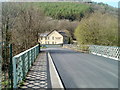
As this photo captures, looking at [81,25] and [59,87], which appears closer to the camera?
[59,87]

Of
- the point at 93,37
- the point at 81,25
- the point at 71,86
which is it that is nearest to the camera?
the point at 71,86

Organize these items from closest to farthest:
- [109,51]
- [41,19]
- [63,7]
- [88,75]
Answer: [88,75]
[63,7]
[109,51]
[41,19]

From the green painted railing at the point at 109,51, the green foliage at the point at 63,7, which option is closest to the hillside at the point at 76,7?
the green foliage at the point at 63,7

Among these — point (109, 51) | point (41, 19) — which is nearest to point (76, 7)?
point (109, 51)

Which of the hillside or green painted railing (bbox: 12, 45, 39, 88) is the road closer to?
green painted railing (bbox: 12, 45, 39, 88)

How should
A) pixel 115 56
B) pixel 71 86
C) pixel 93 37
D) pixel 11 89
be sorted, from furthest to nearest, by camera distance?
pixel 93 37, pixel 115 56, pixel 71 86, pixel 11 89

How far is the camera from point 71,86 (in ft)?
9.87

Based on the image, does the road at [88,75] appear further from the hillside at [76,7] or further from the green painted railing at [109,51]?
the green painted railing at [109,51]

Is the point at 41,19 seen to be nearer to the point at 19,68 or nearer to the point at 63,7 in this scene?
the point at 63,7

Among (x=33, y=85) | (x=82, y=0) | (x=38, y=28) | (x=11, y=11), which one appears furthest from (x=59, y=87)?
(x=38, y=28)

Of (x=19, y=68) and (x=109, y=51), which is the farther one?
(x=109, y=51)

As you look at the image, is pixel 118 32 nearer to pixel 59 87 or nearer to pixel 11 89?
pixel 59 87

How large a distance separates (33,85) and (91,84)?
3.55 ft

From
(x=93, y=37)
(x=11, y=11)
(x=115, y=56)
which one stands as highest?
(x=11, y=11)
